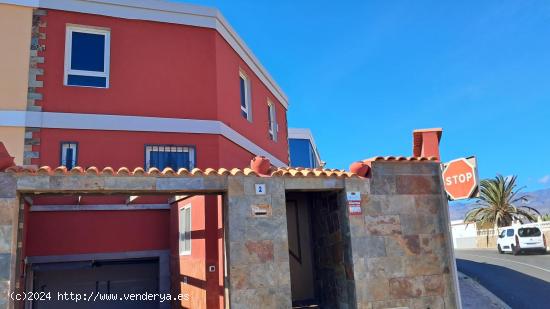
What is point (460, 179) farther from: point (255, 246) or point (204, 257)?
point (204, 257)

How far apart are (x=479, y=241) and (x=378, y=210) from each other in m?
28.9

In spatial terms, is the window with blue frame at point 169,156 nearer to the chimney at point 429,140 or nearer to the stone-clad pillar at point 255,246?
the stone-clad pillar at point 255,246

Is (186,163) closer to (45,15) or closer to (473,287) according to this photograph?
(45,15)

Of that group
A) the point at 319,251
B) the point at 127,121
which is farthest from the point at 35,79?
the point at 319,251

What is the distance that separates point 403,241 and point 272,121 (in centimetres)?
928

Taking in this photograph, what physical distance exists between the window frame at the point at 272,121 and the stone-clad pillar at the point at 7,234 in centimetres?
1049

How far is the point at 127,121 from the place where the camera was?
37.1 feet

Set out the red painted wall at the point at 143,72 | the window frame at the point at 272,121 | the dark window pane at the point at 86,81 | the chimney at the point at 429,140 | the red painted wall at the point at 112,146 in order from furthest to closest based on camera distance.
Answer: the window frame at the point at 272,121 < the dark window pane at the point at 86,81 < the red painted wall at the point at 143,72 < the red painted wall at the point at 112,146 < the chimney at the point at 429,140

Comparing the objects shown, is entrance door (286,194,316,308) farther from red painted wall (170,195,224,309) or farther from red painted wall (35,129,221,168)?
red painted wall (35,129,221,168)

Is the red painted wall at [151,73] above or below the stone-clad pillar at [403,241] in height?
above

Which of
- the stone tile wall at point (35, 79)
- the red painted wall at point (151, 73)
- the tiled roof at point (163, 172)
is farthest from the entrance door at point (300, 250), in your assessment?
the stone tile wall at point (35, 79)

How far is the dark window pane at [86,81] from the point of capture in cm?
1127

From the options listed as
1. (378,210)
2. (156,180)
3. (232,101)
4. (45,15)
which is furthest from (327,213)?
(45,15)

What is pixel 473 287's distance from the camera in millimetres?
12953
